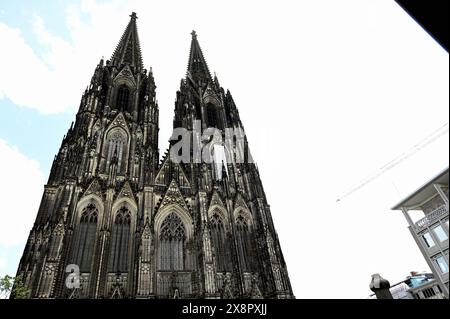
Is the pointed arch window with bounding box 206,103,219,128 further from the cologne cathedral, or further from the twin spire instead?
the twin spire

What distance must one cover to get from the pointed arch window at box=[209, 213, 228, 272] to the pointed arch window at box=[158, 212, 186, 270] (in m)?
2.30

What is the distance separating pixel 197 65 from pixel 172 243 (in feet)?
84.2

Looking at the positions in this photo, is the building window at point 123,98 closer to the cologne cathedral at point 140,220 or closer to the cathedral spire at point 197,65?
the cologne cathedral at point 140,220

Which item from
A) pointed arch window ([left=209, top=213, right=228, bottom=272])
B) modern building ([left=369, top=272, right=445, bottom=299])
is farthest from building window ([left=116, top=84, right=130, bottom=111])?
modern building ([left=369, top=272, right=445, bottom=299])

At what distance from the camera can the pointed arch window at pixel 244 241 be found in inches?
864

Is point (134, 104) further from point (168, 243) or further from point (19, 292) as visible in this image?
point (19, 292)

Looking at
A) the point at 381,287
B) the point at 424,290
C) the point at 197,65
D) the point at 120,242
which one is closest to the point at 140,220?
the point at 120,242

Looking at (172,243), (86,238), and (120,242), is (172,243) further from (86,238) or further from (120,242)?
(86,238)

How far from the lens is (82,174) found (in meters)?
21.6

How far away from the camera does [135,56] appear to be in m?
34.8

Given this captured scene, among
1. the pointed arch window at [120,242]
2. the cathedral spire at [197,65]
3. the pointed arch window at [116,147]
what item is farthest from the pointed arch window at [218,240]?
the cathedral spire at [197,65]

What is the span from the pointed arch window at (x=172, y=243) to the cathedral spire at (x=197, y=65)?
19.5 m
